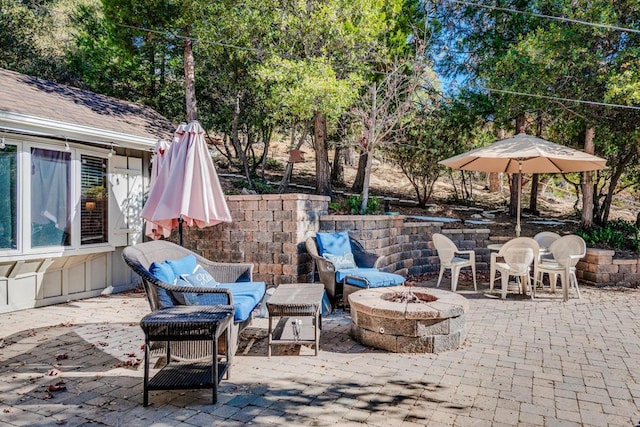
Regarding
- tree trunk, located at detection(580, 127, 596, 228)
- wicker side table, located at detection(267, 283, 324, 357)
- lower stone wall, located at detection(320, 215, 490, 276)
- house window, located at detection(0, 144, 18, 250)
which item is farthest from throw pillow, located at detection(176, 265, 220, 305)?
tree trunk, located at detection(580, 127, 596, 228)

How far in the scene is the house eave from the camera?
4.78 metres

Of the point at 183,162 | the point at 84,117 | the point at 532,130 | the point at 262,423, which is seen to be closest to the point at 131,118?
the point at 84,117

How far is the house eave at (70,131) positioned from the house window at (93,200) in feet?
1.28

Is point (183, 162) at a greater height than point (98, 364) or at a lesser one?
greater

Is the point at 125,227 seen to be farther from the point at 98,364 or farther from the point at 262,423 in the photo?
the point at 262,423

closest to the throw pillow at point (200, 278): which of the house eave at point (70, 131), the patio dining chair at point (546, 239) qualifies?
the house eave at point (70, 131)

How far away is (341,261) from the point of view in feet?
17.8

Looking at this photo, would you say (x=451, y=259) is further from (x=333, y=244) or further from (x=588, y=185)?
(x=588, y=185)

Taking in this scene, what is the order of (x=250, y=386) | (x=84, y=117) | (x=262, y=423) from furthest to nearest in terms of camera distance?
1. (x=84, y=117)
2. (x=250, y=386)
3. (x=262, y=423)

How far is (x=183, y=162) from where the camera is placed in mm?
4809

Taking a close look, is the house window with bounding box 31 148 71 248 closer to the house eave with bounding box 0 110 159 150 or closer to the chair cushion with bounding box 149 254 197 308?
the house eave with bounding box 0 110 159 150

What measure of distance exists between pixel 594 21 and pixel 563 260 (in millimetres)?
4428

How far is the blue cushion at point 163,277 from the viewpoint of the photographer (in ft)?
11.1

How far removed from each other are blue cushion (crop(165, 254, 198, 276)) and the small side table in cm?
80
